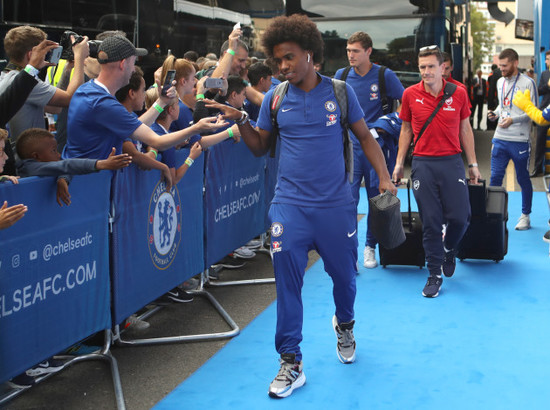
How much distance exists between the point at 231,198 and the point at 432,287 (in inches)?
83.4

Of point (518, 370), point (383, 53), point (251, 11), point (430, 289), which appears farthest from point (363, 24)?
point (518, 370)

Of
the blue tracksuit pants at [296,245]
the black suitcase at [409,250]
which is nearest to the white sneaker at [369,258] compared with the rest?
the black suitcase at [409,250]

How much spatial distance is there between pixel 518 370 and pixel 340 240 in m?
1.59

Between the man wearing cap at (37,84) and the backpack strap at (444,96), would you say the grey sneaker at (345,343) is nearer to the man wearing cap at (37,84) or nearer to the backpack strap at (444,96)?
the backpack strap at (444,96)

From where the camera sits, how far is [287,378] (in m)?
4.57

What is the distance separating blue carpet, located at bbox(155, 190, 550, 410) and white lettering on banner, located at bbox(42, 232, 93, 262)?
3.68 feet

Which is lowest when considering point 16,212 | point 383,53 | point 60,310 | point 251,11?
point 60,310

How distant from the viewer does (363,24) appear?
14367mm

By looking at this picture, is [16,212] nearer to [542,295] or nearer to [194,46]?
[542,295]

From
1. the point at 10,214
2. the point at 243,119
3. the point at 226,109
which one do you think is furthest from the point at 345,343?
the point at 10,214

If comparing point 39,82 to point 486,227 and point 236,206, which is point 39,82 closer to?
point 236,206

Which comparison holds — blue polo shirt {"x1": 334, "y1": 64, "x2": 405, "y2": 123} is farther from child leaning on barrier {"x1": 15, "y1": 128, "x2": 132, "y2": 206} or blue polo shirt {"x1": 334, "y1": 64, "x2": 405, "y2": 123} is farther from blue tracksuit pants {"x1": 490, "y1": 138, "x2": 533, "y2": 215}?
child leaning on barrier {"x1": 15, "y1": 128, "x2": 132, "y2": 206}

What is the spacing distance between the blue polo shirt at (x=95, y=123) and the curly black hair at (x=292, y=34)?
102cm

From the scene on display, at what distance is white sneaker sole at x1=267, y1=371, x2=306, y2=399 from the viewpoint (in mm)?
4516
